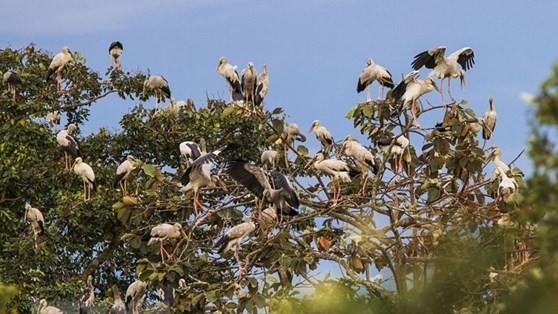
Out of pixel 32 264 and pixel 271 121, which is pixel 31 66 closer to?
pixel 32 264

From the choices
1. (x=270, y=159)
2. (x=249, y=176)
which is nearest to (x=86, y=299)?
(x=270, y=159)

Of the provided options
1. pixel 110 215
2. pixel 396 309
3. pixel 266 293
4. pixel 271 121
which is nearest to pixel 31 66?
pixel 110 215

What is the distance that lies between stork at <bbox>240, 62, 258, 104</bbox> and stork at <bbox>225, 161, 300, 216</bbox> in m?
5.17

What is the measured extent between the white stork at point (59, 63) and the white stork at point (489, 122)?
6592mm

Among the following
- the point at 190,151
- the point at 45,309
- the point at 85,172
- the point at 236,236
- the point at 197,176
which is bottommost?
the point at 236,236

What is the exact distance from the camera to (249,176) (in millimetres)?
8867

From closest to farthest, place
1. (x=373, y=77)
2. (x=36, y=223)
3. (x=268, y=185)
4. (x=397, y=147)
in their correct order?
(x=268, y=185)
(x=397, y=147)
(x=373, y=77)
(x=36, y=223)

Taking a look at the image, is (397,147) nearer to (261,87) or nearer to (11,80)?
(261,87)

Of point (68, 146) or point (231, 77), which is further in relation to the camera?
point (231, 77)

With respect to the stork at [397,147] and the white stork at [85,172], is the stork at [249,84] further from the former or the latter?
the stork at [397,147]

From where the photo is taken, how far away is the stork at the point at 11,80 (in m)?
14.4

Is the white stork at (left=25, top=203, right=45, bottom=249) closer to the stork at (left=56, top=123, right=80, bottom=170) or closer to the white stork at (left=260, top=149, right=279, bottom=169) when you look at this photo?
the stork at (left=56, top=123, right=80, bottom=170)

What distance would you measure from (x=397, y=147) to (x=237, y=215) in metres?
1.34

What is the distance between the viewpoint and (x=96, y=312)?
1308cm
